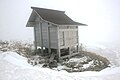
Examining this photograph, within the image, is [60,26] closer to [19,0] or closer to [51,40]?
[51,40]

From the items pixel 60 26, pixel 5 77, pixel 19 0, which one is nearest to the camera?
pixel 5 77

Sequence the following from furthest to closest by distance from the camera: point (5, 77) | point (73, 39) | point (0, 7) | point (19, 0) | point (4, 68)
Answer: point (19, 0) < point (0, 7) < point (73, 39) < point (4, 68) < point (5, 77)

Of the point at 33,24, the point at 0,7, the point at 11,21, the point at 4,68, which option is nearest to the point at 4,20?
the point at 11,21

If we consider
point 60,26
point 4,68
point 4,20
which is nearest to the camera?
point 4,68

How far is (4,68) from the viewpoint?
9.91m

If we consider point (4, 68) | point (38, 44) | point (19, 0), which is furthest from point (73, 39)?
point (19, 0)

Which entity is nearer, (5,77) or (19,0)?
(5,77)

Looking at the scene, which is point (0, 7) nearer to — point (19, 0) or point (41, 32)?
point (19, 0)

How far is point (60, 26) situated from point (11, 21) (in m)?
82.3

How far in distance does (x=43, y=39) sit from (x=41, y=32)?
2.74 ft

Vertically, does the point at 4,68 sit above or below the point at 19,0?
below

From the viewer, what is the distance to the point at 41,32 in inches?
A: 587

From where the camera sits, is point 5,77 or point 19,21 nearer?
point 5,77

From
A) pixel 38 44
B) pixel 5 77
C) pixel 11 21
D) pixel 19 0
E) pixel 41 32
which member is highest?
pixel 19 0
